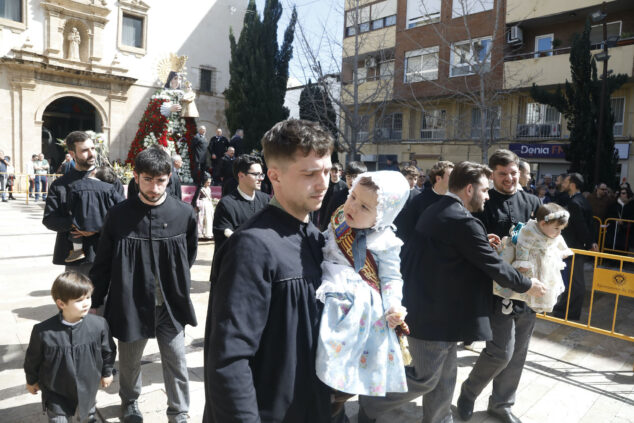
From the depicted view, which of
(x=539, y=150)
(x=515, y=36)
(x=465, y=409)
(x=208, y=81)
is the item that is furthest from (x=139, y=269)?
(x=208, y=81)

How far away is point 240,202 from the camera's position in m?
4.19

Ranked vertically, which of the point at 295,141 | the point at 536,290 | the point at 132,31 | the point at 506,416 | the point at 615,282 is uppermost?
the point at 132,31

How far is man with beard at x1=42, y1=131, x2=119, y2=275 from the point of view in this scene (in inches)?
152

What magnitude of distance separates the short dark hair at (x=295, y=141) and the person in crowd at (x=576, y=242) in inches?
214

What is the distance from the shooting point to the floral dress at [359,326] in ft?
5.44

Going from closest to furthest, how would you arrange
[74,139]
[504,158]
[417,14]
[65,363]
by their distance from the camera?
1. [65,363]
2. [74,139]
3. [504,158]
4. [417,14]

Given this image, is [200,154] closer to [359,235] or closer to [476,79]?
[359,235]

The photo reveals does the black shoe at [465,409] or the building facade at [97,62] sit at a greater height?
the building facade at [97,62]

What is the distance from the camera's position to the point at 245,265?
1.52m

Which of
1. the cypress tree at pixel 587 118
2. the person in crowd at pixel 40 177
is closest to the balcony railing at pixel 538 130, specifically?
the cypress tree at pixel 587 118

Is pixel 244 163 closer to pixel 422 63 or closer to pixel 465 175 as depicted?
pixel 465 175

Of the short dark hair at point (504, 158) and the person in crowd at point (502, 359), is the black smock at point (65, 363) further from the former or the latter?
the short dark hair at point (504, 158)

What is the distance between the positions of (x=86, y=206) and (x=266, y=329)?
9.69 feet

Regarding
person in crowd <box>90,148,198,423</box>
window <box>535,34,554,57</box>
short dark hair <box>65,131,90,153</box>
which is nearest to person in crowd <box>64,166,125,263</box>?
short dark hair <box>65,131,90,153</box>
